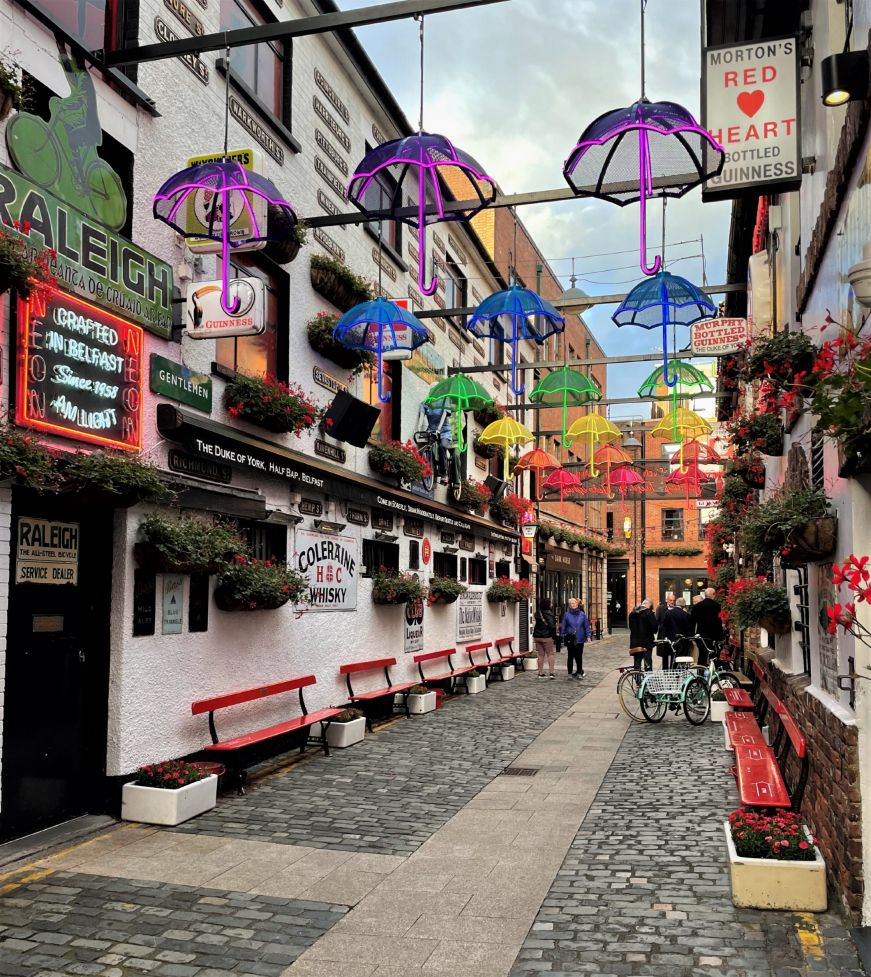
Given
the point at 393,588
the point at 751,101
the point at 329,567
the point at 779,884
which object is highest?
the point at 751,101

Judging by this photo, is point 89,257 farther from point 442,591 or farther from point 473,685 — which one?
point 473,685

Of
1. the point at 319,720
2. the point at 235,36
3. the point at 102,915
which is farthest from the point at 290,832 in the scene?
the point at 235,36

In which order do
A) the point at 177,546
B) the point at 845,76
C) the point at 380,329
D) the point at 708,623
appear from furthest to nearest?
the point at 708,623 → the point at 380,329 → the point at 177,546 → the point at 845,76

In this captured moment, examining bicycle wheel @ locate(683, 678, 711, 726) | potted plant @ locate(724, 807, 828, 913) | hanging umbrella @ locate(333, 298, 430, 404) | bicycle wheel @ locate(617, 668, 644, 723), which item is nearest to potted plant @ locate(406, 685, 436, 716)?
bicycle wheel @ locate(617, 668, 644, 723)

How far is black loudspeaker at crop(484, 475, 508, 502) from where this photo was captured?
21938mm

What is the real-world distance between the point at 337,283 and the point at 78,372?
220 inches

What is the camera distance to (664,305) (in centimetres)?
1062

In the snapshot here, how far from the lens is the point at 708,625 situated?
53.8 ft

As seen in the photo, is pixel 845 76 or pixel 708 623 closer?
pixel 845 76

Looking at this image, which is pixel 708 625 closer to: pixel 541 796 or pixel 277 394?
pixel 541 796

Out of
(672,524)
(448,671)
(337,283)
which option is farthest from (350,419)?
(672,524)

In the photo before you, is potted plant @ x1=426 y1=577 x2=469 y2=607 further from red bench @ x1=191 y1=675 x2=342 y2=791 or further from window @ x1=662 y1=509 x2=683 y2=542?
window @ x1=662 y1=509 x2=683 y2=542

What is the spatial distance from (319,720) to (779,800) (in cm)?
605

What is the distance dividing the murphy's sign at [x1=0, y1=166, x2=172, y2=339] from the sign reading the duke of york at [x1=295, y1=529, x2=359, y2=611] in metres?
3.81
